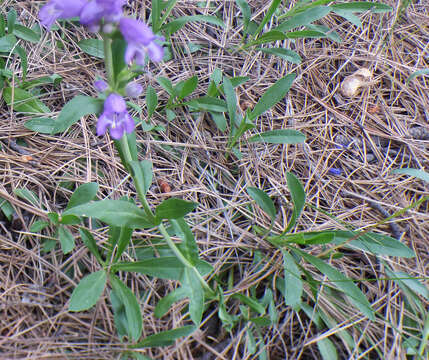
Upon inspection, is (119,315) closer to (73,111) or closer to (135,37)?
(73,111)

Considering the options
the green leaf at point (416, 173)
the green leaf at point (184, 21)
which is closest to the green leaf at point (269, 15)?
the green leaf at point (184, 21)

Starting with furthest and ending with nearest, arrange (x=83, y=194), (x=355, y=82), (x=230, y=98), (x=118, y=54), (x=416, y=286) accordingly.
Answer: (x=355, y=82) < (x=230, y=98) < (x=416, y=286) < (x=83, y=194) < (x=118, y=54)

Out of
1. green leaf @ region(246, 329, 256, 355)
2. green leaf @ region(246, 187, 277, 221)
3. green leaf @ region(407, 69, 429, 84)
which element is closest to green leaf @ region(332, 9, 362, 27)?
green leaf @ region(407, 69, 429, 84)

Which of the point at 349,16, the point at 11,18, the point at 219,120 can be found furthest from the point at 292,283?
the point at 11,18

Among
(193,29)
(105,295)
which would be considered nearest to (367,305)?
(105,295)

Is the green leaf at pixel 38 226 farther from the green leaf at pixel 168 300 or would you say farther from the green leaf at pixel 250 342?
the green leaf at pixel 250 342

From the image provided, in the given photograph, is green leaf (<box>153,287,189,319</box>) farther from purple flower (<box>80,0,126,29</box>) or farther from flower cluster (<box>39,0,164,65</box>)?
purple flower (<box>80,0,126,29</box>)
